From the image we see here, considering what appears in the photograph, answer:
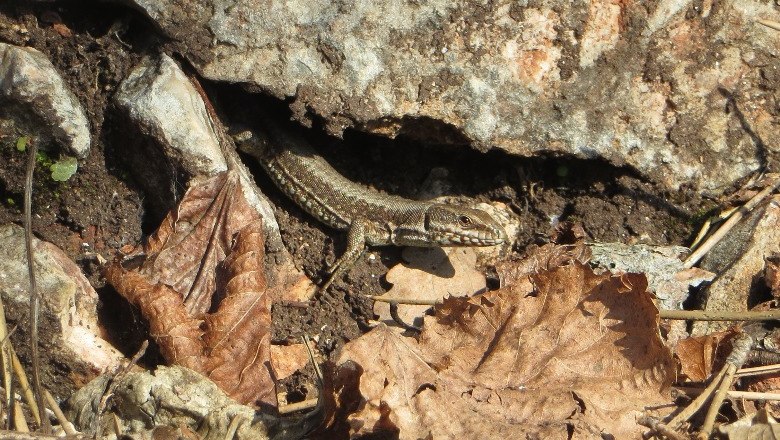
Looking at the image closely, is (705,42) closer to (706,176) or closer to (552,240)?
(706,176)

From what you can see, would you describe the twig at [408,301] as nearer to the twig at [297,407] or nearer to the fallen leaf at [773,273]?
the twig at [297,407]

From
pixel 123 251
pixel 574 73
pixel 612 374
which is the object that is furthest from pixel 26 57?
pixel 612 374

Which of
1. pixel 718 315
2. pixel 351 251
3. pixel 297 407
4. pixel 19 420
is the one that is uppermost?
pixel 718 315

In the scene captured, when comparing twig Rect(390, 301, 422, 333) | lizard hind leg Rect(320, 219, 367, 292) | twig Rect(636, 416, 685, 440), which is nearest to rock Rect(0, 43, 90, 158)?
lizard hind leg Rect(320, 219, 367, 292)

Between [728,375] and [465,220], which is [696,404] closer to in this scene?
[728,375]

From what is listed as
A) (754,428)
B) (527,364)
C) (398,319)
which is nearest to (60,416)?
(398,319)

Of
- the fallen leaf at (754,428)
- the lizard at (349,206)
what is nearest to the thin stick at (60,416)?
the lizard at (349,206)

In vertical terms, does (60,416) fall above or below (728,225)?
below
